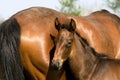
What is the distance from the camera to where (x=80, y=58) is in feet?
20.6

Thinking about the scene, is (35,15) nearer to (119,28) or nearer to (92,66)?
(92,66)

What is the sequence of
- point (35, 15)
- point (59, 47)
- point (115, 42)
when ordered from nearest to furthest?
1. point (59, 47)
2. point (35, 15)
3. point (115, 42)

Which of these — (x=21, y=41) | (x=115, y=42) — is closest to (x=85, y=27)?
(x=115, y=42)

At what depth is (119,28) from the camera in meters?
7.43

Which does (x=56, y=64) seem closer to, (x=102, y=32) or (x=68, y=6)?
(x=102, y=32)

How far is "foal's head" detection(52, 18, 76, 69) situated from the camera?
5.92 meters

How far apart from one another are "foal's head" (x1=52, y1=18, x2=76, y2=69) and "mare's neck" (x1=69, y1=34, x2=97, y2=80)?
129 millimetres

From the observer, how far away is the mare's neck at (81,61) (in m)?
6.20

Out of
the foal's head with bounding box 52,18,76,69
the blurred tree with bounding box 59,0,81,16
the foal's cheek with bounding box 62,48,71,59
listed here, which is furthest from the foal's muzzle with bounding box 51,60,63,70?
the blurred tree with bounding box 59,0,81,16

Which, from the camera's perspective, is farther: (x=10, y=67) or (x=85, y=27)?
(x=85, y=27)

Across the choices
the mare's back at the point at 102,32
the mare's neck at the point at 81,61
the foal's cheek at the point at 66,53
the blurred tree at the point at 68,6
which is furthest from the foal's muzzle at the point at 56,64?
the blurred tree at the point at 68,6

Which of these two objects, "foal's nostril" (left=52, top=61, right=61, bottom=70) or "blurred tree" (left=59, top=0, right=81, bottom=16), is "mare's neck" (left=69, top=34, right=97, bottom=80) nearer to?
"foal's nostril" (left=52, top=61, right=61, bottom=70)

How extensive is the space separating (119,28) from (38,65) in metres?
1.99

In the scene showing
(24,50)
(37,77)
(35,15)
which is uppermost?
(35,15)
